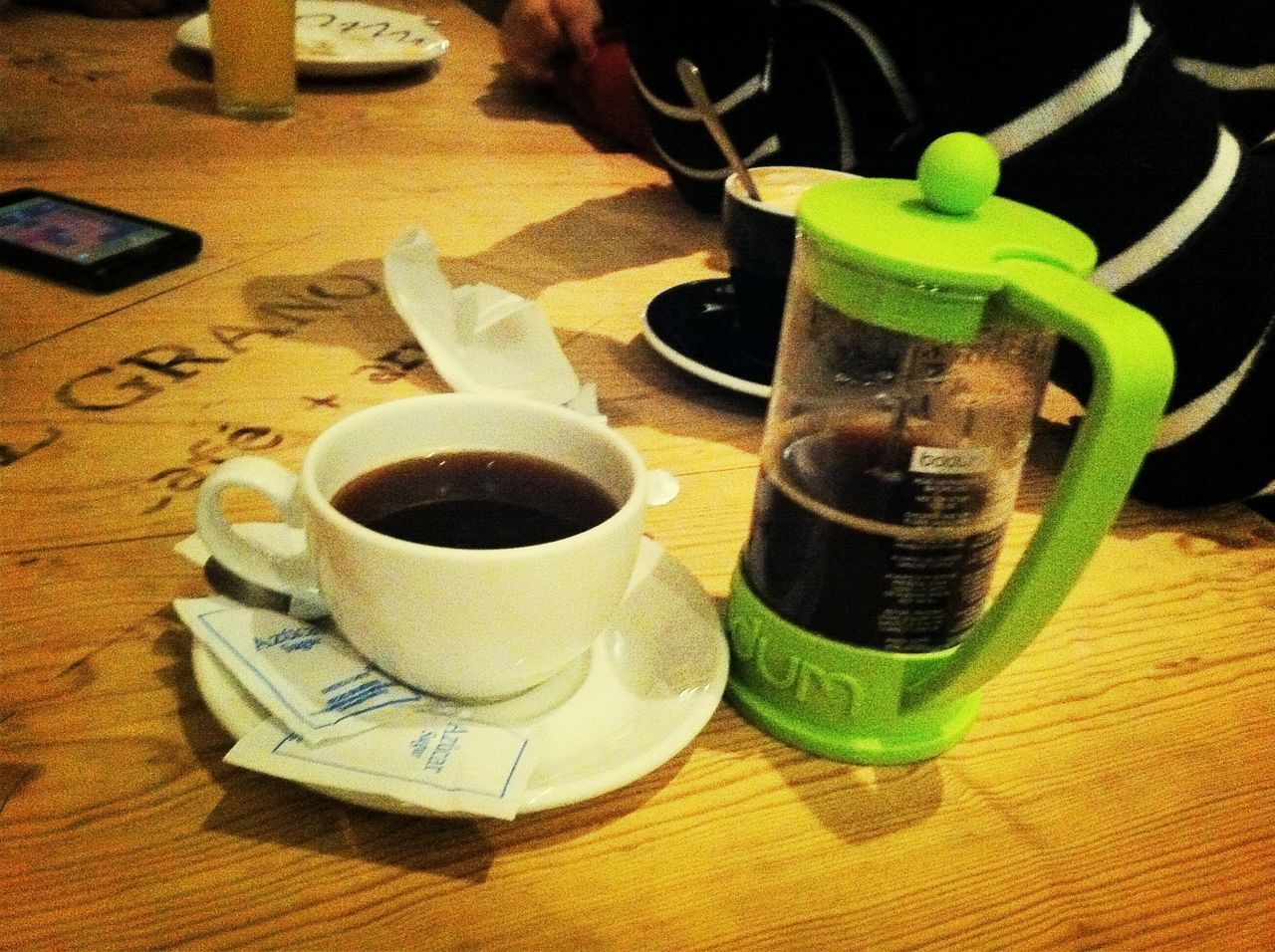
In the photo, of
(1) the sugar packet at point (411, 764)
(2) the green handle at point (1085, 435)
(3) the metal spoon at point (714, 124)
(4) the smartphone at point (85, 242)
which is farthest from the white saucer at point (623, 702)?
(4) the smartphone at point (85, 242)

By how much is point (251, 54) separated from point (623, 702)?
0.94 m

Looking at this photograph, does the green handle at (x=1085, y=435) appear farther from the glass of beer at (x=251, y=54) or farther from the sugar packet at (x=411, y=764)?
the glass of beer at (x=251, y=54)

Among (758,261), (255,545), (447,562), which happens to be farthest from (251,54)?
(447,562)

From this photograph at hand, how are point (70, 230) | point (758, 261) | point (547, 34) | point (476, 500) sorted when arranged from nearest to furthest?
point (476, 500) < point (758, 261) < point (70, 230) < point (547, 34)

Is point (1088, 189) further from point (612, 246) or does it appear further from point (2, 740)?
point (2, 740)

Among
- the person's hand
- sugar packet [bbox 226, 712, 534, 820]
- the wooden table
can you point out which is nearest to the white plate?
the person's hand

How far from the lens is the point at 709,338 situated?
76 cm

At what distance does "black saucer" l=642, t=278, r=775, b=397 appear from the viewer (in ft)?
2.30

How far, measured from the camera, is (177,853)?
361mm

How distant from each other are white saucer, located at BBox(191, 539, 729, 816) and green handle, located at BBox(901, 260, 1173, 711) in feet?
0.39

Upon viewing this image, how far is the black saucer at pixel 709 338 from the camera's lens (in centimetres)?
70

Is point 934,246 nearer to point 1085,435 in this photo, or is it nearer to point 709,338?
point 1085,435

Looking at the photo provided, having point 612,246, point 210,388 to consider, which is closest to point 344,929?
point 210,388

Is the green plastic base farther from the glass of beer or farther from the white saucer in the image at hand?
the glass of beer
